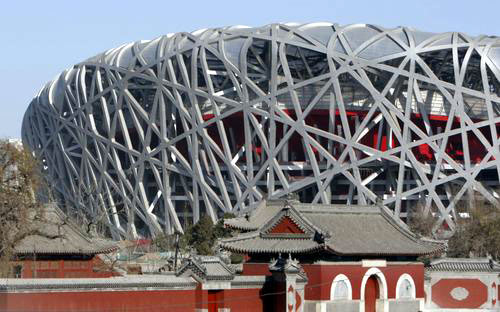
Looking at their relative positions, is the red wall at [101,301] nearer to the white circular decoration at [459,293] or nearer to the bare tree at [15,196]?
the bare tree at [15,196]

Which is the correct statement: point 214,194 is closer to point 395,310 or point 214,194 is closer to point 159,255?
point 159,255

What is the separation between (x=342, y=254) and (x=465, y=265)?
22.7ft

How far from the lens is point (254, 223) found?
4931 cm

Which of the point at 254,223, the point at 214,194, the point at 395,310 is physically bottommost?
the point at 395,310

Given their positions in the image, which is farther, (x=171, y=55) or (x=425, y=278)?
(x=171, y=55)

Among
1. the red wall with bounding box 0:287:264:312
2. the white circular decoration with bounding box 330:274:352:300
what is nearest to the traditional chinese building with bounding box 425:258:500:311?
the white circular decoration with bounding box 330:274:352:300

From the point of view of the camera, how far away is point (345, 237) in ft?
147

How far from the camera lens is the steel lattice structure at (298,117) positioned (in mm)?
80125

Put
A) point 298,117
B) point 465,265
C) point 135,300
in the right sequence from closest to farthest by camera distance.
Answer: point 135,300, point 465,265, point 298,117

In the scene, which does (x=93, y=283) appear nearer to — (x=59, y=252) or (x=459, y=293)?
(x=59, y=252)

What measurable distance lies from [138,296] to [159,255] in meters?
37.5

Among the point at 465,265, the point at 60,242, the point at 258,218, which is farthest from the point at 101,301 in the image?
the point at 465,265

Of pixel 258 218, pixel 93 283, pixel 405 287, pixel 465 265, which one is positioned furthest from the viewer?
pixel 258 218

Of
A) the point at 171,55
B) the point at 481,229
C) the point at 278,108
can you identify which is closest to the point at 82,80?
the point at 171,55
